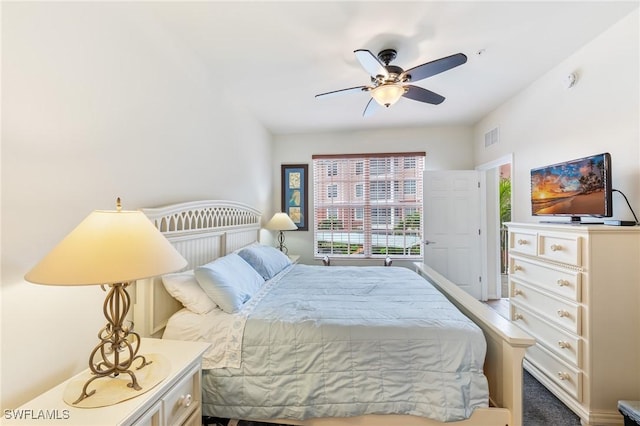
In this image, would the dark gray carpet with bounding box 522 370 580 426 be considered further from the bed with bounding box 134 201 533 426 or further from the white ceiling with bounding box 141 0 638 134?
the white ceiling with bounding box 141 0 638 134

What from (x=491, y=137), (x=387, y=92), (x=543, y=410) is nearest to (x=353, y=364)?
(x=543, y=410)

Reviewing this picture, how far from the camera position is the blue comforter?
141 cm

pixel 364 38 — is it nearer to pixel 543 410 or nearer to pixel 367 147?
pixel 367 147

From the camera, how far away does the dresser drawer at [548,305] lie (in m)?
1.78

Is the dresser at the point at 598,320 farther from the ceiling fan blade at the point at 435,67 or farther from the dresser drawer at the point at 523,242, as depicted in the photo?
the ceiling fan blade at the point at 435,67

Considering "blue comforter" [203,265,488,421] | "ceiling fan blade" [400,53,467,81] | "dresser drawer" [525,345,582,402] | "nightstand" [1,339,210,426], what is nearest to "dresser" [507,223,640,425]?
"dresser drawer" [525,345,582,402]

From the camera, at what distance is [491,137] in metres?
3.57

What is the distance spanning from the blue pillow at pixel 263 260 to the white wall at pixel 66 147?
88 centimetres

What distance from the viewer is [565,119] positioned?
232 cm

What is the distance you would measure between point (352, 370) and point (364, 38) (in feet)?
7.43

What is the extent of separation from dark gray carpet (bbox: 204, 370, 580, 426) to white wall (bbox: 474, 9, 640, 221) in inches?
56.5

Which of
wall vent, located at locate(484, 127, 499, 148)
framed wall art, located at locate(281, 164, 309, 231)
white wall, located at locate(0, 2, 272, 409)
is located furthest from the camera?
framed wall art, located at locate(281, 164, 309, 231)

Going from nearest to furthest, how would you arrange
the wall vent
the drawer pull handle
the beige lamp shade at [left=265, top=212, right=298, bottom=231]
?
1. the drawer pull handle
2. the wall vent
3. the beige lamp shade at [left=265, top=212, right=298, bottom=231]

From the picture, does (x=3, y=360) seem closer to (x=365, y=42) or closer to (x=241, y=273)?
(x=241, y=273)
